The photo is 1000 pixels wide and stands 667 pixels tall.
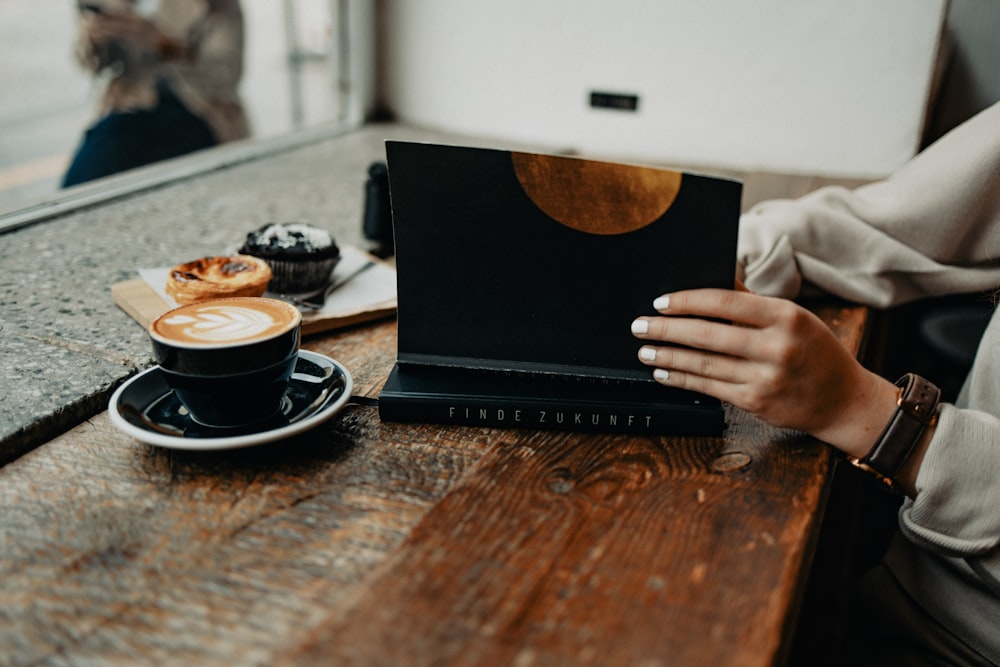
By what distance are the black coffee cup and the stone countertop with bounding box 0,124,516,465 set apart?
157 mm

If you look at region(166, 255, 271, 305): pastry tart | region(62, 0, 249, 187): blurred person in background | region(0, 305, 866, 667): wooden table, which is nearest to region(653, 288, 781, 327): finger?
region(0, 305, 866, 667): wooden table

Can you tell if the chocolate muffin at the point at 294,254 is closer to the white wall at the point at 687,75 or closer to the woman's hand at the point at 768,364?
the woman's hand at the point at 768,364

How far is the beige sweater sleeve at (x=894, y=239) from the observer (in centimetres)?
96

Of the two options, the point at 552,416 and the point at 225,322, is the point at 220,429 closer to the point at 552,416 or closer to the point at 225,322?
the point at 225,322

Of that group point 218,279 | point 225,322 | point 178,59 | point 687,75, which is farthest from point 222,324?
point 178,59

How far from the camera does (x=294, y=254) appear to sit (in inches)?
35.6

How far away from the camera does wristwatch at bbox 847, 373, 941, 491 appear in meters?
0.66

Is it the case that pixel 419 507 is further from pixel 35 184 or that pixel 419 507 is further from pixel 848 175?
pixel 35 184

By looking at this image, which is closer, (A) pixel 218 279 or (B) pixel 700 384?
(B) pixel 700 384

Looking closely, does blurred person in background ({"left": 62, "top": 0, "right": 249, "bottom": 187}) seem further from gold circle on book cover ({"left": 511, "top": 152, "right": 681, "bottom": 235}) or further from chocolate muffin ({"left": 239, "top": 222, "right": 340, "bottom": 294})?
gold circle on book cover ({"left": 511, "top": 152, "right": 681, "bottom": 235})

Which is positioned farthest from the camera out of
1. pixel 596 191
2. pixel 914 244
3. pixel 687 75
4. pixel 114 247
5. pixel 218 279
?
pixel 687 75

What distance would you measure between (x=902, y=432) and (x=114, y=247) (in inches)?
42.2

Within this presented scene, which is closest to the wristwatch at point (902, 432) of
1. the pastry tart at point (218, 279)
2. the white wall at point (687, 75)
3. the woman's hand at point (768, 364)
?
the woman's hand at point (768, 364)

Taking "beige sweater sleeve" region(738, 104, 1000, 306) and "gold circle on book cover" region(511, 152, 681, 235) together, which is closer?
"gold circle on book cover" region(511, 152, 681, 235)
